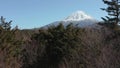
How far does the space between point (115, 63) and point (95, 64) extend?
37.1 inches

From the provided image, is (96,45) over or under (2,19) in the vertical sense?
under

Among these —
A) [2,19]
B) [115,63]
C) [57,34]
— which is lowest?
[115,63]

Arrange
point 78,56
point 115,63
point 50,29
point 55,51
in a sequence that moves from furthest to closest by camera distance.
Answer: point 50,29, point 55,51, point 78,56, point 115,63

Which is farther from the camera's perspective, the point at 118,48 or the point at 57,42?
the point at 57,42

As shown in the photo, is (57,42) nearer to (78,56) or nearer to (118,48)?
(78,56)

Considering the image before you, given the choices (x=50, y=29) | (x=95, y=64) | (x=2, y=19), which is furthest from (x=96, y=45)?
(x=2, y=19)

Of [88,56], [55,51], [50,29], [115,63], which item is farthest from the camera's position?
[50,29]

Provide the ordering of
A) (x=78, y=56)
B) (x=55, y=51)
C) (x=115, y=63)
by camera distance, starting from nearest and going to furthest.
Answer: (x=115, y=63) < (x=78, y=56) < (x=55, y=51)

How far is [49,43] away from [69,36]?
4.28 ft

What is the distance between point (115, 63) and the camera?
609 inches


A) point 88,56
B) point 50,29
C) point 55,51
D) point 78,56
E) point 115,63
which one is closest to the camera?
point 115,63

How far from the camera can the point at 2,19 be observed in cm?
2066

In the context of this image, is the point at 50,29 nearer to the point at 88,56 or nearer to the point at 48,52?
the point at 48,52

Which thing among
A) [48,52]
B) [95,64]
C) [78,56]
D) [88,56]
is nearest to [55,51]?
A: [48,52]
